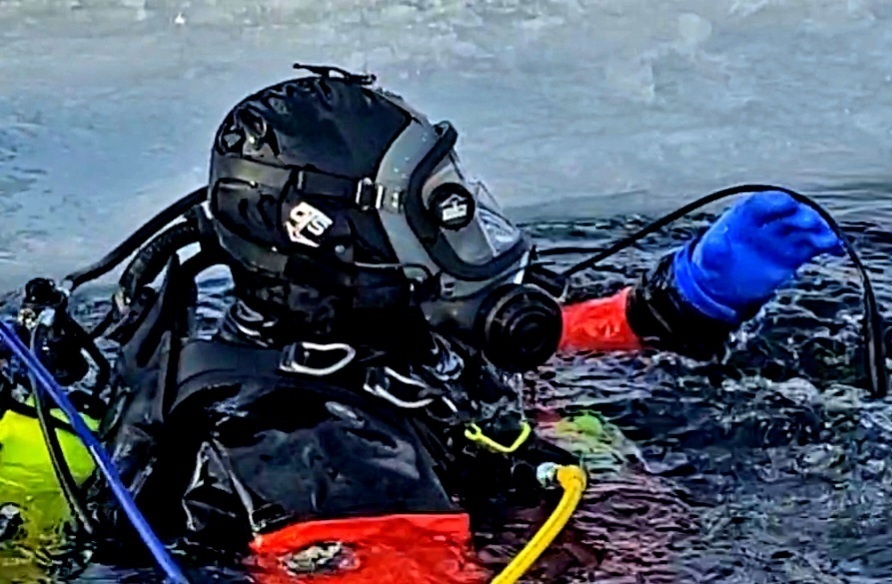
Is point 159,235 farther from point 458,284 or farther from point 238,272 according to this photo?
point 458,284

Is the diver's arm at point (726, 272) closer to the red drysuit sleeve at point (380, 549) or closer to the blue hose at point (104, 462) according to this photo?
the red drysuit sleeve at point (380, 549)

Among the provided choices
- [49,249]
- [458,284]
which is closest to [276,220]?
[458,284]

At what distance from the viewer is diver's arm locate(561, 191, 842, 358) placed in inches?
103

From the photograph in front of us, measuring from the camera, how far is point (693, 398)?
274 cm

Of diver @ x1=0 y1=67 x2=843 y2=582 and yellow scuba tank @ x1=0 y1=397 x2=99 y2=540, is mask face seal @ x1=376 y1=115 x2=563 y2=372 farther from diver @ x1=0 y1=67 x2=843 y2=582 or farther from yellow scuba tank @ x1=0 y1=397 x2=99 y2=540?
yellow scuba tank @ x1=0 y1=397 x2=99 y2=540

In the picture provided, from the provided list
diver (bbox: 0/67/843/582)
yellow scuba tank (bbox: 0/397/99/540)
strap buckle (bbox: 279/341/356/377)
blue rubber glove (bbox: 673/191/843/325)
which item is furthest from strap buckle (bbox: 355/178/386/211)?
blue rubber glove (bbox: 673/191/843/325)

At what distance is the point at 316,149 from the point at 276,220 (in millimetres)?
92

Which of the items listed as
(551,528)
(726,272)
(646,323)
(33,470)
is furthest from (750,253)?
(33,470)

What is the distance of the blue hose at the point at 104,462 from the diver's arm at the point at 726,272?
107cm

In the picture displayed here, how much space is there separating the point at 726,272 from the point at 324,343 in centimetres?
78

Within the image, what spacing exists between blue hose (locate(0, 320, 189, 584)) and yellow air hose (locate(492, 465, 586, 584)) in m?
0.33

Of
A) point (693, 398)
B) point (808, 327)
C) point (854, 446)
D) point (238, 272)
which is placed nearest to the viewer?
point (238, 272)

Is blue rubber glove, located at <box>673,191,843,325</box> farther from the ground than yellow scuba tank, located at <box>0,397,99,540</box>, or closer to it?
farther from the ground

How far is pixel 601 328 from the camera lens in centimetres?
293
